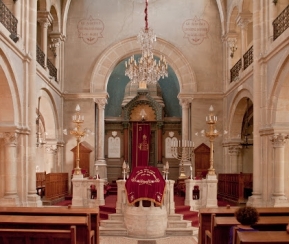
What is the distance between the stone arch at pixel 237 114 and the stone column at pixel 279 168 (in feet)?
15.5

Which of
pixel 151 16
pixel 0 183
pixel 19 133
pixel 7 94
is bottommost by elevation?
pixel 0 183

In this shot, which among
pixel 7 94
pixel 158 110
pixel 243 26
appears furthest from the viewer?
pixel 158 110

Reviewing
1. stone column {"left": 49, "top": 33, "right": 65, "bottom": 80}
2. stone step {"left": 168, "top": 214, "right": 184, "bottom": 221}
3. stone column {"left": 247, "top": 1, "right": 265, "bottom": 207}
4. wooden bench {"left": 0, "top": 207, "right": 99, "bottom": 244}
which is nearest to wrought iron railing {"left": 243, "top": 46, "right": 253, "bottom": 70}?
stone column {"left": 247, "top": 1, "right": 265, "bottom": 207}

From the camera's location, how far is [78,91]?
19016 millimetres

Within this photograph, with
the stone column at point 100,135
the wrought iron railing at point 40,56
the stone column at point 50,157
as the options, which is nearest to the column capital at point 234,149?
the stone column at point 100,135

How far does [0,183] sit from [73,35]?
364 inches

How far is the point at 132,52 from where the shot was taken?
1912 centimetres

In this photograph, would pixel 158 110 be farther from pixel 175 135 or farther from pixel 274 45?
pixel 274 45

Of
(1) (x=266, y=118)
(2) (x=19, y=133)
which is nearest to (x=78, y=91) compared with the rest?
(2) (x=19, y=133)

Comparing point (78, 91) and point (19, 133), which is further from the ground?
point (78, 91)

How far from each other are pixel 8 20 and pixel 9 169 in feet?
13.2

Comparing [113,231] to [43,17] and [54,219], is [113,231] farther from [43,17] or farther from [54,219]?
[43,17]

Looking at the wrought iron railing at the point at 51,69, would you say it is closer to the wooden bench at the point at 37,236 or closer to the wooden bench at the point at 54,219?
the wooden bench at the point at 54,219

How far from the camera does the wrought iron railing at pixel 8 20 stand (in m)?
11.2
